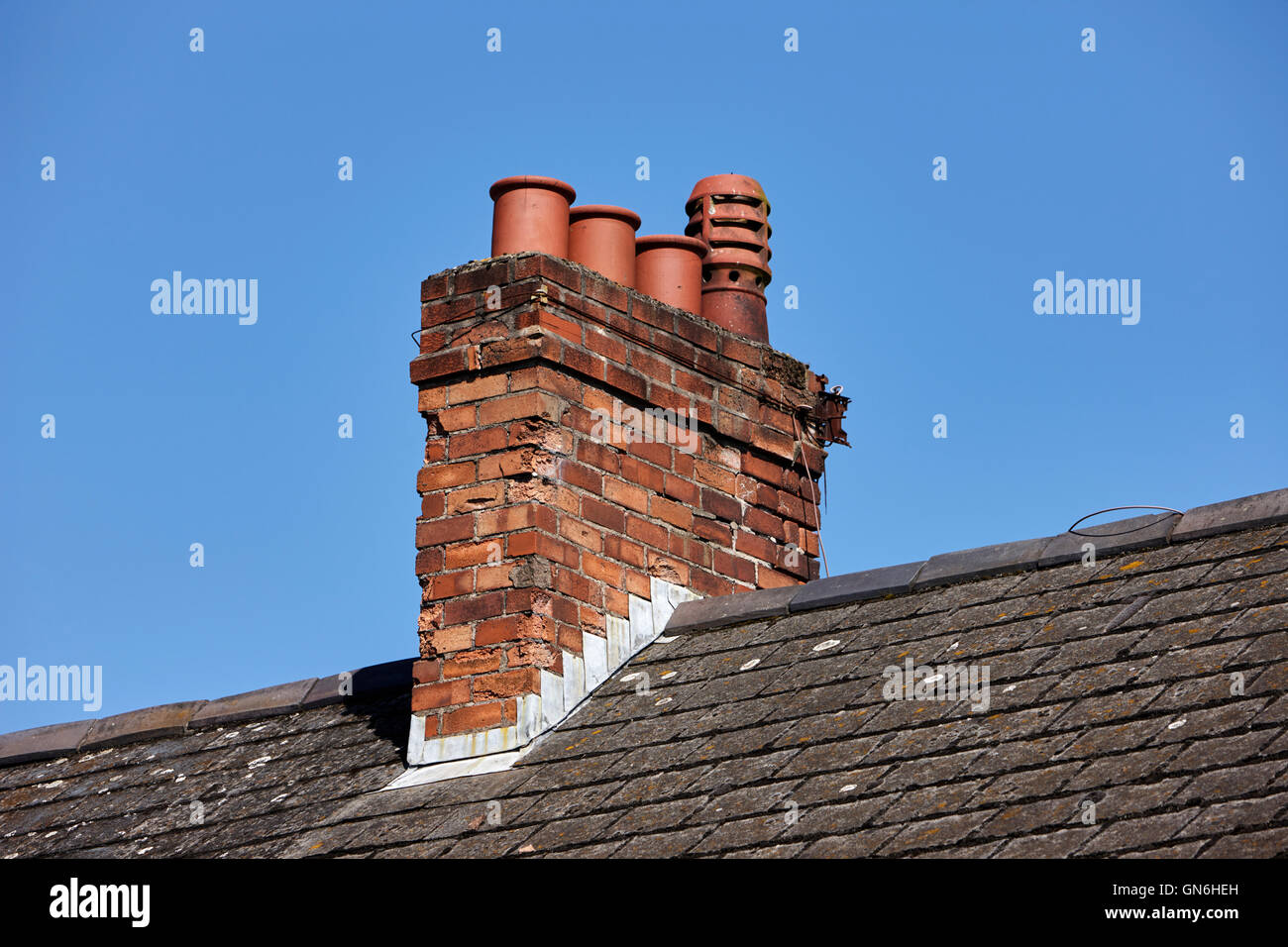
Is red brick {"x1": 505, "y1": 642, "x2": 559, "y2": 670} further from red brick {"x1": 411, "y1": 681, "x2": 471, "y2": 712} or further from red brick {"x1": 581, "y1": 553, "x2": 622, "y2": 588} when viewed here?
red brick {"x1": 581, "y1": 553, "x2": 622, "y2": 588}

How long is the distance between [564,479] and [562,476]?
1 cm

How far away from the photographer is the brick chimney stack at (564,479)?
596 centimetres

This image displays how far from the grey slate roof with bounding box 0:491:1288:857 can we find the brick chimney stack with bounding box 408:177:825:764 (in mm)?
224

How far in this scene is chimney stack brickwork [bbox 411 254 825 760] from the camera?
235 inches

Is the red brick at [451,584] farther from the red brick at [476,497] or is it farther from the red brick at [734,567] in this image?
the red brick at [734,567]

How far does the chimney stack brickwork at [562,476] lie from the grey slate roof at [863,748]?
0.27m

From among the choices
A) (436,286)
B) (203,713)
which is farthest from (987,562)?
(203,713)

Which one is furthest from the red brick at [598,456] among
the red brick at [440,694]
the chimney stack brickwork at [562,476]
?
the red brick at [440,694]

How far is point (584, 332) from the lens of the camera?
644 cm

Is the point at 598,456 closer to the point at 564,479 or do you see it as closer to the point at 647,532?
the point at 564,479

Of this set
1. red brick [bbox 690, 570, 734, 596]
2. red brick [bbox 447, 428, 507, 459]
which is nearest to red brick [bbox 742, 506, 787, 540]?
red brick [bbox 690, 570, 734, 596]
